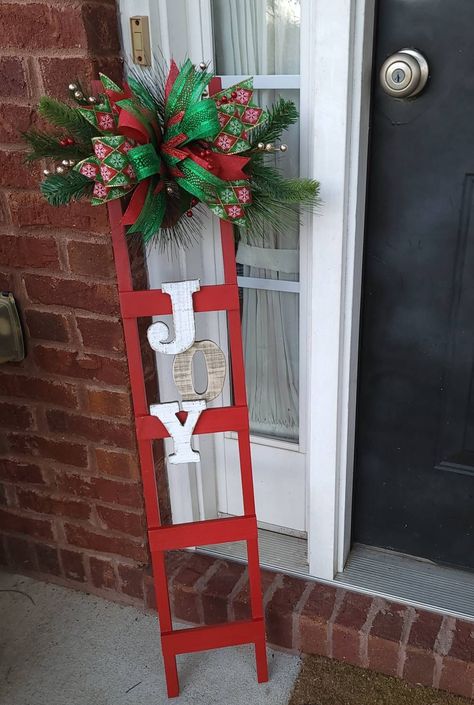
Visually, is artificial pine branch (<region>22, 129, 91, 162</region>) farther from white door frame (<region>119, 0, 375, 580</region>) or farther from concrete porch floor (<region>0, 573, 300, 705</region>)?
concrete porch floor (<region>0, 573, 300, 705</region>)

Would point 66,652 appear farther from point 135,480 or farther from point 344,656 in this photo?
point 344,656

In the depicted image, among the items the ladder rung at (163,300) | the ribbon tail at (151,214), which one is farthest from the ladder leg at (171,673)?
the ribbon tail at (151,214)

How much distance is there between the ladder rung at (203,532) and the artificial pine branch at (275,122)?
0.79m

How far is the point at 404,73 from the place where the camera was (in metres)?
1.32

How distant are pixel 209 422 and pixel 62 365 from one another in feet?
1.51

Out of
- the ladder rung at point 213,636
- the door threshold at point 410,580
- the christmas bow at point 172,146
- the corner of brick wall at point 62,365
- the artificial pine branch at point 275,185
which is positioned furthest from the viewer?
the door threshold at point 410,580

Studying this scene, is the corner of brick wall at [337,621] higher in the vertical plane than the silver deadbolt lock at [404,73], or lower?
lower

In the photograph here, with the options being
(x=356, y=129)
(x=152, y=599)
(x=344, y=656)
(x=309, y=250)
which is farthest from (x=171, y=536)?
(x=356, y=129)

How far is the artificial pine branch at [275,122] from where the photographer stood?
1.22 meters

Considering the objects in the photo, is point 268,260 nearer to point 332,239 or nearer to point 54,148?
point 332,239

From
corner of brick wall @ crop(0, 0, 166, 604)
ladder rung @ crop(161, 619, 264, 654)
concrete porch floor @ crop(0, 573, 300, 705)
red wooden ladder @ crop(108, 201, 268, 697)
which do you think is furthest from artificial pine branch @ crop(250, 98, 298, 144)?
concrete porch floor @ crop(0, 573, 300, 705)

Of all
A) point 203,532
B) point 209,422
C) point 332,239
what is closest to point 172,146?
point 332,239

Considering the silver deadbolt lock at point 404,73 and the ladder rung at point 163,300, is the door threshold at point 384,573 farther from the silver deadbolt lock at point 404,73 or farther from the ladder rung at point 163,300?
the silver deadbolt lock at point 404,73

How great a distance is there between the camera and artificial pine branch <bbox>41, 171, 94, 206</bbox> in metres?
1.22
